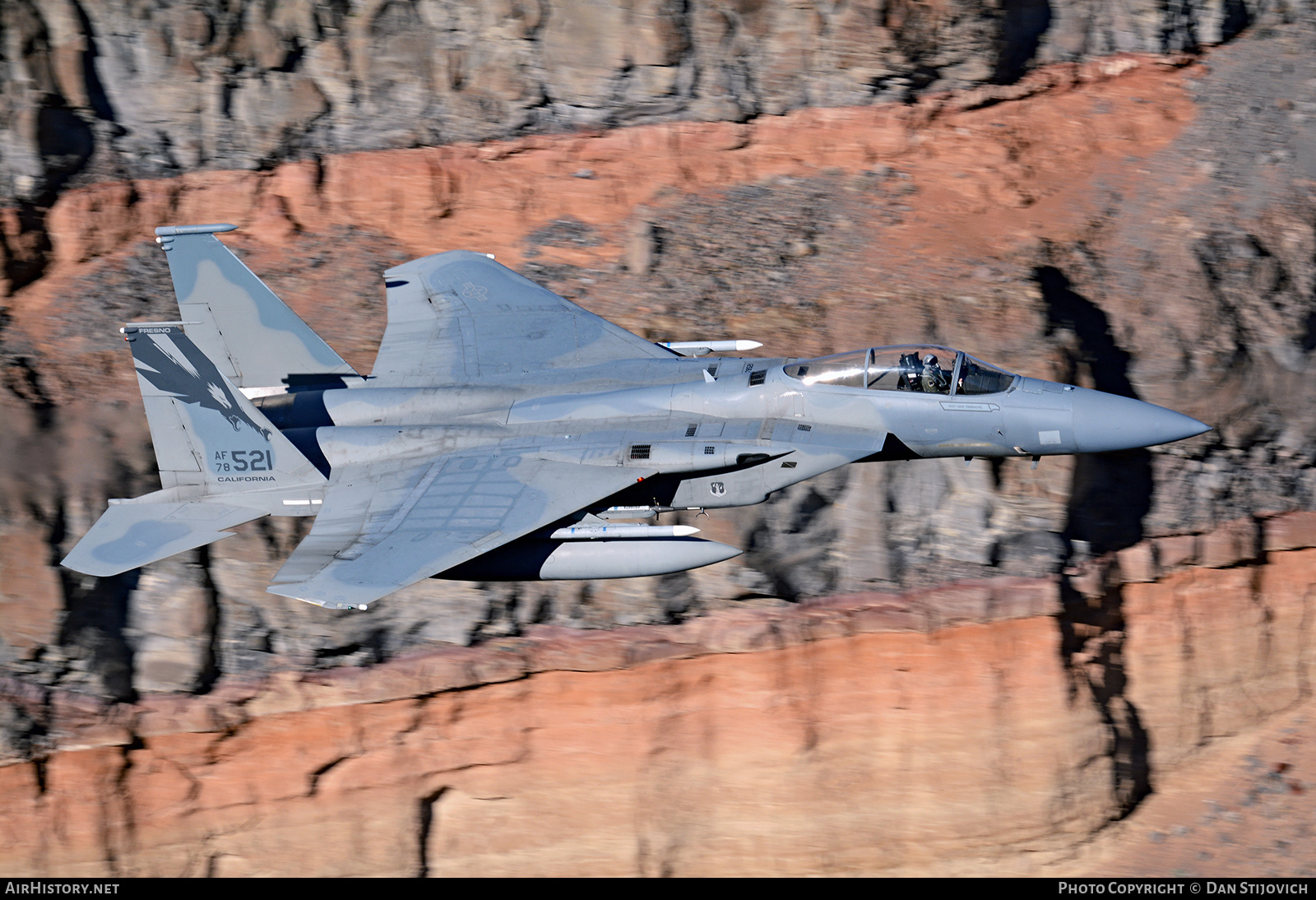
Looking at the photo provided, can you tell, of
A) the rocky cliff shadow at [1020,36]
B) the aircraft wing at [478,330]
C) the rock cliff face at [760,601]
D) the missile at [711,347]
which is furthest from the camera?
the rocky cliff shadow at [1020,36]

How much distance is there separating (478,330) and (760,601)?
559 centimetres

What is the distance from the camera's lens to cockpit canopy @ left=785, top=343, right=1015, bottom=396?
Answer: 13.0m

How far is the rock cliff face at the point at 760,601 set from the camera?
1608 centimetres

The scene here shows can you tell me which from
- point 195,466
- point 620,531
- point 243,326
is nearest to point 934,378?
point 620,531

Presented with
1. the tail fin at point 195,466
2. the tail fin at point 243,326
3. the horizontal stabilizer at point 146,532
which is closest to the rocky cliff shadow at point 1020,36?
the tail fin at point 243,326

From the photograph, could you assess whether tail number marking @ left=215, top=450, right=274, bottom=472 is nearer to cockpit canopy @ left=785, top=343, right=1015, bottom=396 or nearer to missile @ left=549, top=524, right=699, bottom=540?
missile @ left=549, top=524, right=699, bottom=540

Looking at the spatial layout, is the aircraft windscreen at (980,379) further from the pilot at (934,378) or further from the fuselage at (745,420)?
the pilot at (934,378)

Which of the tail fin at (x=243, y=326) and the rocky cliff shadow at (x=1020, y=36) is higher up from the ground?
the rocky cliff shadow at (x=1020, y=36)

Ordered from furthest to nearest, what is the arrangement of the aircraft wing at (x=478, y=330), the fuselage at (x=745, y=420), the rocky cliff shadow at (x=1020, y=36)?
the rocky cliff shadow at (x=1020, y=36) → the aircraft wing at (x=478, y=330) → the fuselage at (x=745, y=420)

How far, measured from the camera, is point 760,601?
53.1 ft

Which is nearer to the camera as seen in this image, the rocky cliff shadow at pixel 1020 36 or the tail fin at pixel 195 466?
the tail fin at pixel 195 466

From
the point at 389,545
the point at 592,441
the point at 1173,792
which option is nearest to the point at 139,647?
the point at 389,545

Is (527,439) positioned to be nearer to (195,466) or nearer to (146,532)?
(195,466)

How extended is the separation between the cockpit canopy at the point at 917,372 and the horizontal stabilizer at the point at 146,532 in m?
7.37
